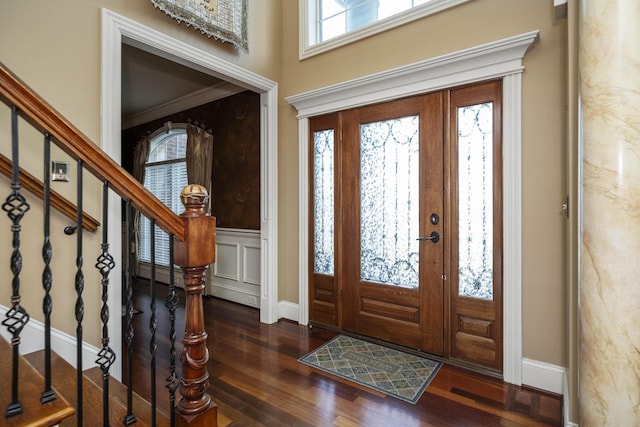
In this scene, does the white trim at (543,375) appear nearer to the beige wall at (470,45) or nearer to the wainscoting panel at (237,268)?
the beige wall at (470,45)

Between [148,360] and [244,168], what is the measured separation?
232 centimetres

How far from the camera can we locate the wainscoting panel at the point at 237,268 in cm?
399

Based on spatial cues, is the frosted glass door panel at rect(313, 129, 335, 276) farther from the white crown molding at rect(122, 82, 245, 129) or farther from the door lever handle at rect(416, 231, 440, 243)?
the white crown molding at rect(122, 82, 245, 129)

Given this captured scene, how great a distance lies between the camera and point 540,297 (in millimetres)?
2203

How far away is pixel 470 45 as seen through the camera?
96.4 inches

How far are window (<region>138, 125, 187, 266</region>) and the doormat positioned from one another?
11.7ft

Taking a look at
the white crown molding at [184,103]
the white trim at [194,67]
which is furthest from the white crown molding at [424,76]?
the white crown molding at [184,103]

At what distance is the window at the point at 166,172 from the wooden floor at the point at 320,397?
283 centimetres

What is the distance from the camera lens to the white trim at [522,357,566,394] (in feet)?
6.98

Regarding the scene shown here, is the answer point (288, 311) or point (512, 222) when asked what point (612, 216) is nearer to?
point (512, 222)

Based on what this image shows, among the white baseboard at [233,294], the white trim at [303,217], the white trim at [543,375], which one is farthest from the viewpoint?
the white baseboard at [233,294]

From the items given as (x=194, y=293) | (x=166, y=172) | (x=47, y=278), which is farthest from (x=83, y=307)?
(x=166, y=172)

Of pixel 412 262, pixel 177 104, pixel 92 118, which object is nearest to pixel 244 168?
pixel 177 104

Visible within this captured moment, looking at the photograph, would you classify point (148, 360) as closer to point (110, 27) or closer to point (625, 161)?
point (110, 27)
